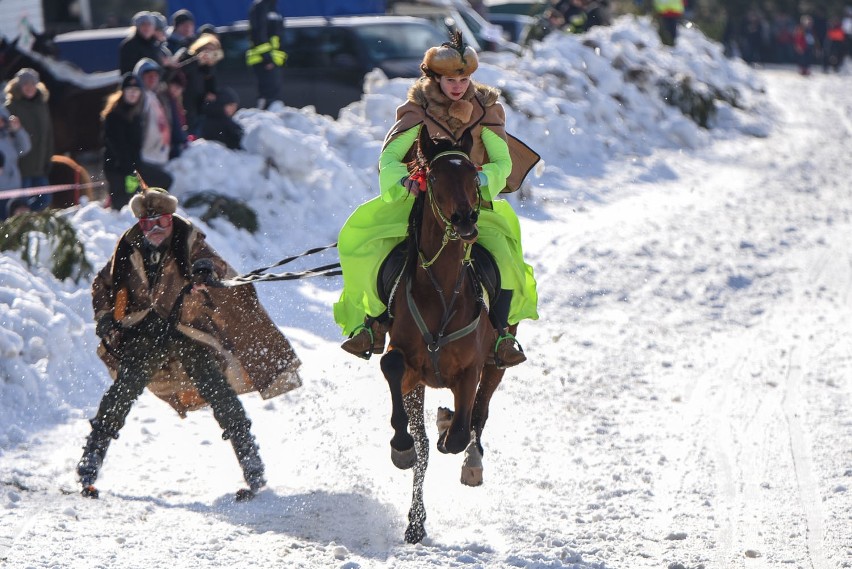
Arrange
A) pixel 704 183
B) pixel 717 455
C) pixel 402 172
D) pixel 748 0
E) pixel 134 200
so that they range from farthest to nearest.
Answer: pixel 748 0 → pixel 704 183 → pixel 717 455 → pixel 134 200 → pixel 402 172

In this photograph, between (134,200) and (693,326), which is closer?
(134,200)

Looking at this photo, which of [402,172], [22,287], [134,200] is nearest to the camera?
[402,172]

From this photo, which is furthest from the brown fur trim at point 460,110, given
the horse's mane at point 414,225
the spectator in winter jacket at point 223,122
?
the spectator in winter jacket at point 223,122

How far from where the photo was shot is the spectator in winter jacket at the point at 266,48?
14761 mm

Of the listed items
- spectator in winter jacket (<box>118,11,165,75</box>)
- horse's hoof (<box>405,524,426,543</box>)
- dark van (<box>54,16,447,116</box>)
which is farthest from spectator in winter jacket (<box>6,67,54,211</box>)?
horse's hoof (<box>405,524,426,543</box>)

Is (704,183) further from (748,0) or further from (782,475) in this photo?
(748,0)

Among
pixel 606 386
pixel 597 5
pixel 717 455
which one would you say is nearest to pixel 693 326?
pixel 606 386

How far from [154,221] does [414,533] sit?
229cm

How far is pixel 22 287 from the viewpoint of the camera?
8.84m

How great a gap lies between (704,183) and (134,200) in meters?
11.7

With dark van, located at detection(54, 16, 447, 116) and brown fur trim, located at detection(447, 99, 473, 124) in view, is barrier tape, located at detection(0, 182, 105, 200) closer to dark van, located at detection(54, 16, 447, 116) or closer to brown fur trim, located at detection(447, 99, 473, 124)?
dark van, located at detection(54, 16, 447, 116)

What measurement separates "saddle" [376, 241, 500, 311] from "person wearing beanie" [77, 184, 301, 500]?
1222 millimetres

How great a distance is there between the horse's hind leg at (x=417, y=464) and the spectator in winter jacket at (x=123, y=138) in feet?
16.0

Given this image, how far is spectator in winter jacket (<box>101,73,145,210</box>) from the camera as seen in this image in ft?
34.9
